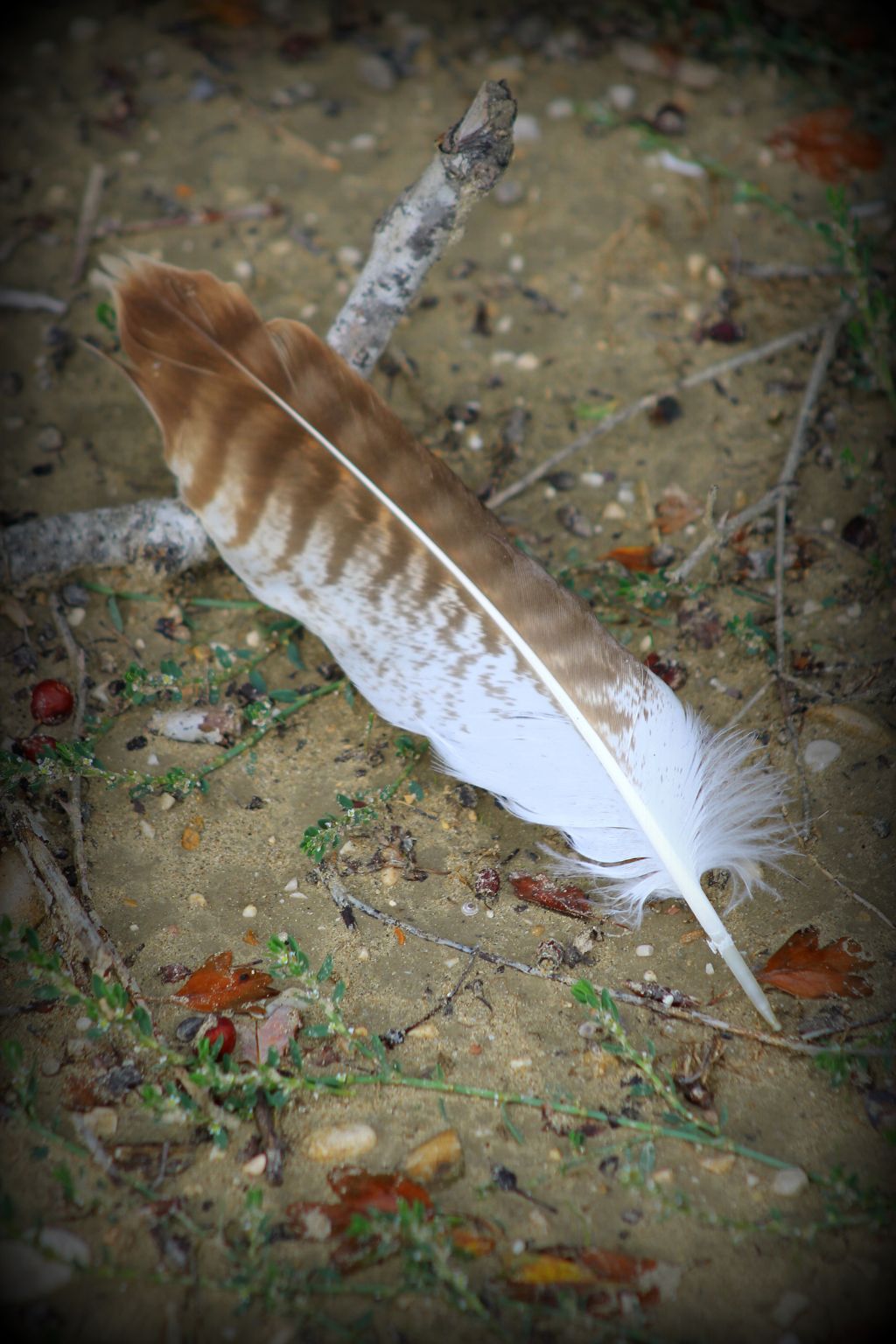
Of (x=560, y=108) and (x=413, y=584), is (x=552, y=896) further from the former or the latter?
(x=560, y=108)

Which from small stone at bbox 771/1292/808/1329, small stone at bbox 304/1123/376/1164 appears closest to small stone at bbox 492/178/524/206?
small stone at bbox 304/1123/376/1164

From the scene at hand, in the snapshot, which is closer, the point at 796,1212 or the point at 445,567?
the point at 796,1212

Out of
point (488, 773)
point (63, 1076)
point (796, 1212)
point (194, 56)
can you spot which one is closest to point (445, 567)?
point (488, 773)

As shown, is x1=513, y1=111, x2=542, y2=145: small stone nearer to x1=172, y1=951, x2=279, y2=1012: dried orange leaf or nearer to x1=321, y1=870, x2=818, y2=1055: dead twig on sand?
x1=321, y1=870, x2=818, y2=1055: dead twig on sand

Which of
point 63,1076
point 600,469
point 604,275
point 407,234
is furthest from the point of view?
point 604,275

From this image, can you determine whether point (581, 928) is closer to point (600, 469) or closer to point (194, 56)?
point (600, 469)

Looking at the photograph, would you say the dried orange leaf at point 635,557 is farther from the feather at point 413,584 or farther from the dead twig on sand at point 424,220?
the dead twig on sand at point 424,220

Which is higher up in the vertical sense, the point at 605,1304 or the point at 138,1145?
the point at 605,1304
